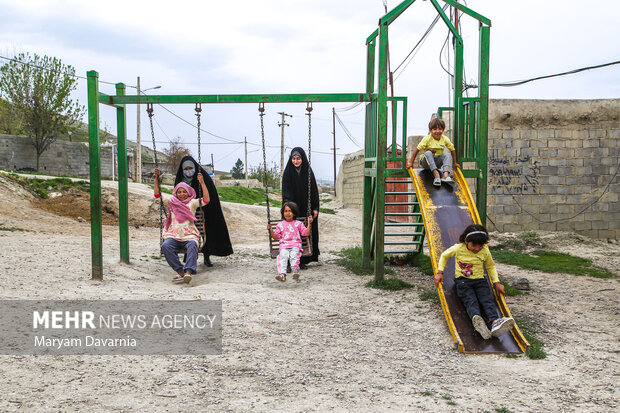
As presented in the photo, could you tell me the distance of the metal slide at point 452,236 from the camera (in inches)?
171

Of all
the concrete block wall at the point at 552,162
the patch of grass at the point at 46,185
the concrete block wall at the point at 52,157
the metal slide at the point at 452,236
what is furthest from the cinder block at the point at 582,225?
Answer: the concrete block wall at the point at 52,157

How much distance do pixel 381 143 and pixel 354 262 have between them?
2.45 meters

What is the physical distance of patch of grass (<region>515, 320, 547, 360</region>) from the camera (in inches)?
161

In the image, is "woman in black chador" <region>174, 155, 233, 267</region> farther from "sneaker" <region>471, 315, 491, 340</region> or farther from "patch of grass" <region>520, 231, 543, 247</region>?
"patch of grass" <region>520, 231, 543, 247</region>

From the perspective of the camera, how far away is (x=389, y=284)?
20.9 feet

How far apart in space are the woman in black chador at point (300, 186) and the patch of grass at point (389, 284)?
1.57 m

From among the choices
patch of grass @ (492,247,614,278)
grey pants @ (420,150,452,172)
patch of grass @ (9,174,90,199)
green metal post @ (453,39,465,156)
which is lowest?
patch of grass @ (492,247,614,278)

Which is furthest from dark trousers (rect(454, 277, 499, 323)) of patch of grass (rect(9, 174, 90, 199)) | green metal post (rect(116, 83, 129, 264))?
patch of grass (rect(9, 174, 90, 199))

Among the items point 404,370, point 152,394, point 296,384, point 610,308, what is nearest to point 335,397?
point 296,384

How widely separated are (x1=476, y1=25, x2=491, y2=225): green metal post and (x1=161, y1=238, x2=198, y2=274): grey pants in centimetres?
379

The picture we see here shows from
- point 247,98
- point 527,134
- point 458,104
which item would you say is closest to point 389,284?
point 458,104

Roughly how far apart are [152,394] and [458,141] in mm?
5236

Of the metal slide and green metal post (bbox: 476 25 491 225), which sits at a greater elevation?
green metal post (bbox: 476 25 491 225)

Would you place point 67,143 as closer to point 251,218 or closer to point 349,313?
point 251,218
